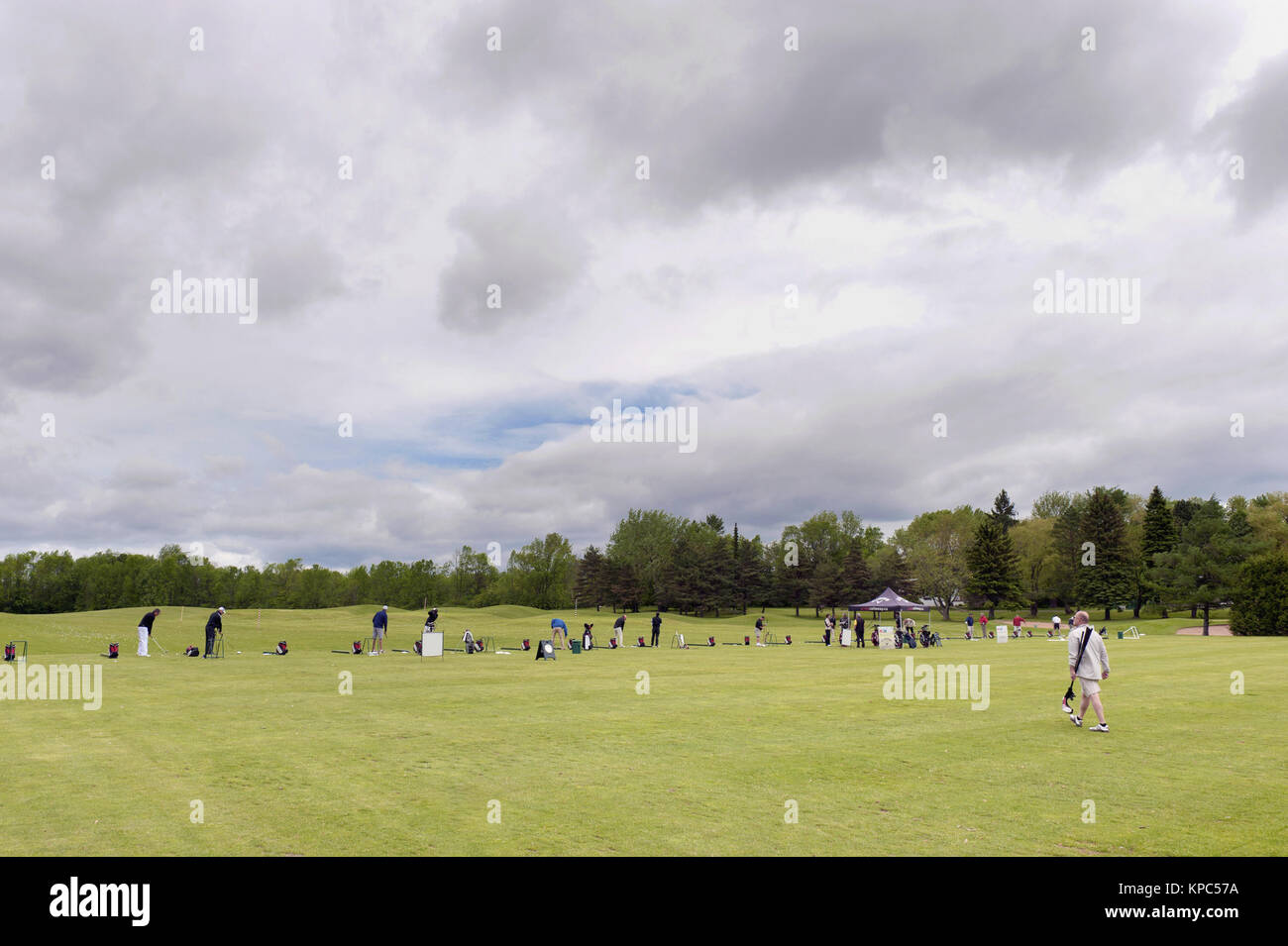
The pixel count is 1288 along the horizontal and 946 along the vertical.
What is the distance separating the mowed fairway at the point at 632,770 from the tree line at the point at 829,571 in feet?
199

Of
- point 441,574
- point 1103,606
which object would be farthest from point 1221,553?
point 441,574

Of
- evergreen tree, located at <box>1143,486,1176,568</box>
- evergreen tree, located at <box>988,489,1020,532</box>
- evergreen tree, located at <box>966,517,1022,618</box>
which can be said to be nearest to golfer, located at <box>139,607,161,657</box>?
evergreen tree, located at <box>966,517,1022,618</box>

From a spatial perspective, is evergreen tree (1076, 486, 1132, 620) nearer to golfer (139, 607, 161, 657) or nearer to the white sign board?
the white sign board

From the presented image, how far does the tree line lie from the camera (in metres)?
81.4

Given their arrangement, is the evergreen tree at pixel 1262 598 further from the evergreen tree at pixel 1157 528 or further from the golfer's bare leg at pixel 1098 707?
the golfer's bare leg at pixel 1098 707

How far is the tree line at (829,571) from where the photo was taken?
81375mm

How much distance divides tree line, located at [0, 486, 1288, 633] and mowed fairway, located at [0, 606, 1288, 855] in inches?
2387

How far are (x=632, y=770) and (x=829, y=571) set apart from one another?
9932cm

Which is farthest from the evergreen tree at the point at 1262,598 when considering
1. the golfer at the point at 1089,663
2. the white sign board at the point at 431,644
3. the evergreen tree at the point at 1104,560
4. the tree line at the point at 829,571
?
the golfer at the point at 1089,663

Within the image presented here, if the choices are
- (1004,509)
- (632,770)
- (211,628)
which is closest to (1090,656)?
(632,770)

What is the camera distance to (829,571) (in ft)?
352

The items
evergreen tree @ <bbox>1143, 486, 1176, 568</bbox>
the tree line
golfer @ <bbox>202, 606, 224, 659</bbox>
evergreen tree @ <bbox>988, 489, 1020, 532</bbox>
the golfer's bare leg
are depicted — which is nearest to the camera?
the golfer's bare leg

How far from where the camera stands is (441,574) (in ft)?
517

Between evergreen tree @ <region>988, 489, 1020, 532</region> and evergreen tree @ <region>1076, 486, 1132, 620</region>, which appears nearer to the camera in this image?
evergreen tree @ <region>1076, 486, 1132, 620</region>
